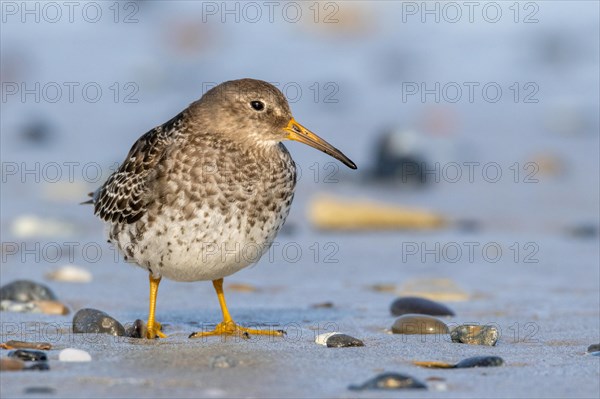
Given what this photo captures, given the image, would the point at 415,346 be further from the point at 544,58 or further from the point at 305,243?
the point at 544,58

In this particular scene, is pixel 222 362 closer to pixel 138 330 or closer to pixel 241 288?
pixel 138 330

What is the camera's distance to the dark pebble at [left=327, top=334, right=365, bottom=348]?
6098 millimetres

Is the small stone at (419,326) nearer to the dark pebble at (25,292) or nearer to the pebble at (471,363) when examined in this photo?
the pebble at (471,363)

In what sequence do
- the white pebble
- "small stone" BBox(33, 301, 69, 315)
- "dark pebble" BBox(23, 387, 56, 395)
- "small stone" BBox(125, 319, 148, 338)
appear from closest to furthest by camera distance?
"dark pebble" BBox(23, 387, 56, 395) < the white pebble < "small stone" BBox(125, 319, 148, 338) < "small stone" BBox(33, 301, 69, 315)

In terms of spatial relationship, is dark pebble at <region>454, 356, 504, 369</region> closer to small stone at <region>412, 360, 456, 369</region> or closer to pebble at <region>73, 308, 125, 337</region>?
small stone at <region>412, 360, 456, 369</region>

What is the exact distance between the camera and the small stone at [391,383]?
4.92 meters

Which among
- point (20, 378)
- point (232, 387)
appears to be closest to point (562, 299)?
point (232, 387)

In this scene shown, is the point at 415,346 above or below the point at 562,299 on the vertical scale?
below

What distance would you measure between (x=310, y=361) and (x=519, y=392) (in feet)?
3.71

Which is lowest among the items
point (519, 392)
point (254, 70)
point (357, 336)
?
point (519, 392)

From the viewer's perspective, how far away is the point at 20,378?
5012mm

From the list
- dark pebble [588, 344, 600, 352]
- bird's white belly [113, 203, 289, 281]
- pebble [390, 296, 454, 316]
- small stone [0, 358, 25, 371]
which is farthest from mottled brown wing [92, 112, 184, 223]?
dark pebble [588, 344, 600, 352]

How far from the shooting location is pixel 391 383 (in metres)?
4.94

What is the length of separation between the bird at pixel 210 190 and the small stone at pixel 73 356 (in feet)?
3.33
